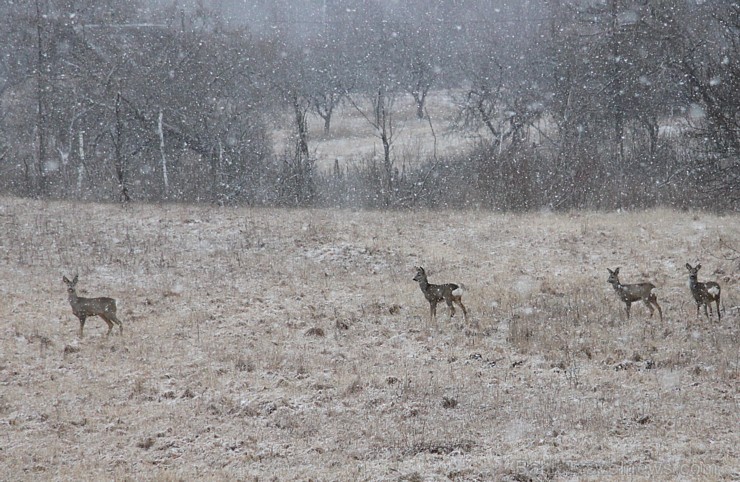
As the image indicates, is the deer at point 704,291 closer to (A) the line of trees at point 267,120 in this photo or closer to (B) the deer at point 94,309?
(A) the line of trees at point 267,120

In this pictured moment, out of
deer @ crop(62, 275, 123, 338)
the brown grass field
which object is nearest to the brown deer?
the brown grass field

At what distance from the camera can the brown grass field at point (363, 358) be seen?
25.8 ft

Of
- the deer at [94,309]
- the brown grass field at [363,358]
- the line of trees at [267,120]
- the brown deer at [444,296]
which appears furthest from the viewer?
the line of trees at [267,120]

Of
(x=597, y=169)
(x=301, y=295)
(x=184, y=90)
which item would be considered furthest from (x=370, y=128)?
(x=301, y=295)

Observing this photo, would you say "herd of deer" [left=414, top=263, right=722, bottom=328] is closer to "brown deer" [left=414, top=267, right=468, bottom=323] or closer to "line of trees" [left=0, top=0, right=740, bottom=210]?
"brown deer" [left=414, top=267, right=468, bottom=323]

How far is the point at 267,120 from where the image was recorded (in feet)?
151

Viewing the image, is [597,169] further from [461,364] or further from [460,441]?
[460,441]

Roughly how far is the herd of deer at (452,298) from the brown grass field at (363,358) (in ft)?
0.94

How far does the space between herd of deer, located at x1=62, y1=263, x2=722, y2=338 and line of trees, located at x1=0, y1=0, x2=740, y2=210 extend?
413 centimetres

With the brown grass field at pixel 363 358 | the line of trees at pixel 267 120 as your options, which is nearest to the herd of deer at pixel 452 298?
the brown grass field at pixel 363 358

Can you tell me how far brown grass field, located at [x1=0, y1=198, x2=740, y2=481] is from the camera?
786cm

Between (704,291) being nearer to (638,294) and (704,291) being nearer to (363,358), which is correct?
(638,294)

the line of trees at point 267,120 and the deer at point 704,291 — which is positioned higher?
the line of trees at point 267,120

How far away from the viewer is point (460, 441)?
319 inches
